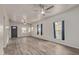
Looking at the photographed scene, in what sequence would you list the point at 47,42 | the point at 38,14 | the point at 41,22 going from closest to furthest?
the point at 38,14, the point at 47,42, the point at 41,22

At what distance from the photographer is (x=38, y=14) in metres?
2.63

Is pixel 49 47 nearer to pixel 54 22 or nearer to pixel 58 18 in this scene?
pixel 54 22

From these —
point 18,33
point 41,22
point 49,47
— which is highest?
point 41,22

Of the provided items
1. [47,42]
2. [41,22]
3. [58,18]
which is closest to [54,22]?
[58,18]

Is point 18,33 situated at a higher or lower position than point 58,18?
lower

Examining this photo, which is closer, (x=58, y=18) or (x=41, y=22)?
(x=41, y=22)
